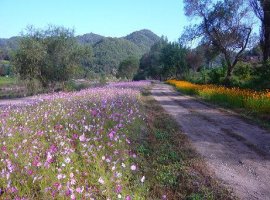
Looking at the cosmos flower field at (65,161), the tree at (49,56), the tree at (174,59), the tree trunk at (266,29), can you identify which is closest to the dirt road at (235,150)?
the cosmos flower field at (65,161)

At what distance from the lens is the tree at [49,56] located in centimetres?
3691

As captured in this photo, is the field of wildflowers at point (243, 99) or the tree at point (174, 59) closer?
the field of wildflowers at point (243, 99)

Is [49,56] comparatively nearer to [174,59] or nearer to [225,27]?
[225,27]

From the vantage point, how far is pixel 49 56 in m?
38.1

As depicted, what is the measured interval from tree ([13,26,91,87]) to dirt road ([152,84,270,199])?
86.3 feet

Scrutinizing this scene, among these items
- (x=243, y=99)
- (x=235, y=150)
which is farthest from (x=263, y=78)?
(x=235, y=150)

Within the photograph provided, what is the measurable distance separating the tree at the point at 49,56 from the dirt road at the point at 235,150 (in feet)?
86.3

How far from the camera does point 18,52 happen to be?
122 feet

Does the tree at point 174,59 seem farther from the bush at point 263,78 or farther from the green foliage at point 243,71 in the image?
the bush at point 263,78

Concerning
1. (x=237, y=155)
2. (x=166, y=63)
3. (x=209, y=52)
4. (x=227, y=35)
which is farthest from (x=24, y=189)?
(x=166, y=63)

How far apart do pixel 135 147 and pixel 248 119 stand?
8.08 metres

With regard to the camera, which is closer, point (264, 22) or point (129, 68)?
point (264, 22)

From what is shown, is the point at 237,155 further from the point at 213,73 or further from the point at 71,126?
the point at 213,73

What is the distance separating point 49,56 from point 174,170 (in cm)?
3374
